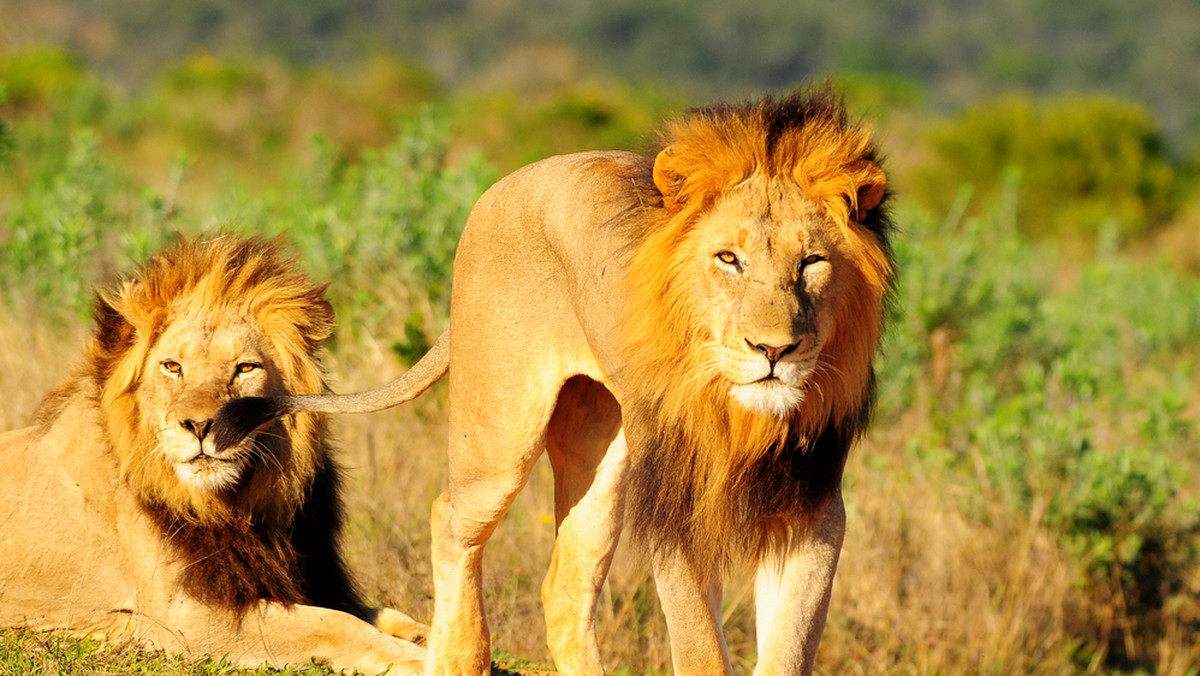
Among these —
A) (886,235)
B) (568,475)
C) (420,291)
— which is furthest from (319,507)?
(420,291)

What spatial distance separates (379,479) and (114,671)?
7.03 feet

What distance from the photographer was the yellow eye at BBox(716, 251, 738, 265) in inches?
126

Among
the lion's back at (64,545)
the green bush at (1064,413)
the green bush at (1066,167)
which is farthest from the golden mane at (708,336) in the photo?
the green bush at (1066,167)

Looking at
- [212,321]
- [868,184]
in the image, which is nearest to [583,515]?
[212,321]

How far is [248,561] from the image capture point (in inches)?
170

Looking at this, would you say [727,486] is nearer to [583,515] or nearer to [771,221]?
[771,221]

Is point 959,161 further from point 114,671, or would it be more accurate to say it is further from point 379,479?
point 114,671

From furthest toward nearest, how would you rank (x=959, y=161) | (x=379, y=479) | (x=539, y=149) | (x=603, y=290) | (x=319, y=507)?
1. (x=959, y=161)
2. (x=539, y=149)
3. (x=379, y=479)
4. (x=319, y=507)
5. (x=603, y=290)

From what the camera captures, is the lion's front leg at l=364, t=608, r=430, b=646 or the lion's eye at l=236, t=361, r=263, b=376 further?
the lion's front leg at l=364, t=608, r=430, b=646

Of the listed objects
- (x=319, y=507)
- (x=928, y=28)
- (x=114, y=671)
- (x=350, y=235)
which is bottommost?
(x=114, y=671)

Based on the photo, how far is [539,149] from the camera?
18484mm

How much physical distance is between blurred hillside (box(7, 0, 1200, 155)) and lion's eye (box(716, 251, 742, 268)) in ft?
162

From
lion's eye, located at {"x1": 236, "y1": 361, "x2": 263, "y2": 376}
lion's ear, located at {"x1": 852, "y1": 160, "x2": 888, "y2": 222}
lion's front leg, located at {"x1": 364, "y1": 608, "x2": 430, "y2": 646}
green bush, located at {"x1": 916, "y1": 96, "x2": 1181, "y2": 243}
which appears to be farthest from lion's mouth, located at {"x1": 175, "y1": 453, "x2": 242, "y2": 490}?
green bush, located at {"x1": 916, "y1": 96, "x2": 1181, "y2": 243}

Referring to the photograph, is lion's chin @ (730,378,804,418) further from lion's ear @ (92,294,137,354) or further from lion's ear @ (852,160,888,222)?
lion's ear @ (92,294,137,354)
